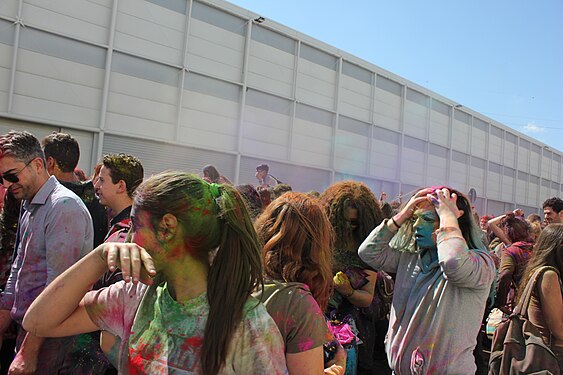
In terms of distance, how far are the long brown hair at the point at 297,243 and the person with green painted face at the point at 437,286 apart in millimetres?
604

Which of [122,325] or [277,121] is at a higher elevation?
[277,121]

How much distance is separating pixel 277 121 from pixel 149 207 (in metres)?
13.9

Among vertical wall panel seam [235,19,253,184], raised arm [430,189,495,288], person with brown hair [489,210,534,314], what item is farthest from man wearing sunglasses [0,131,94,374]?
vertical wall panel seam [235,19,253,184]

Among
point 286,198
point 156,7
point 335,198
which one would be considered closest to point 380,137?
point 156,7

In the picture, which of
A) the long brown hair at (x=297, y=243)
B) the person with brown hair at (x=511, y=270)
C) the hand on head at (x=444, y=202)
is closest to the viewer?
the long brown hair at (x=297, y=243)

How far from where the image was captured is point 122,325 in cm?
143

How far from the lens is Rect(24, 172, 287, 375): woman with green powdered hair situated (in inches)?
51.1

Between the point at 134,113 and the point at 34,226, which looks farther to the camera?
the point at 134,113

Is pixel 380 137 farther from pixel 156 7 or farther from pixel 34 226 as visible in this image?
pixel 34 226

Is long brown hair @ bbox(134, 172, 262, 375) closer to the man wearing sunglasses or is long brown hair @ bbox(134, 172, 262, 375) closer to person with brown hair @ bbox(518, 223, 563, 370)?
the man wearing sunglasses

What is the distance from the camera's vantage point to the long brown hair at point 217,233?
1330mm

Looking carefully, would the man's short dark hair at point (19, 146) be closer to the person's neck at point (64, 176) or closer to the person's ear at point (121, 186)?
the person's ear at point (121, 186)

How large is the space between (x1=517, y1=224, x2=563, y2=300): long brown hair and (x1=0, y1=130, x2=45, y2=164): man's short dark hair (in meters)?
3.35

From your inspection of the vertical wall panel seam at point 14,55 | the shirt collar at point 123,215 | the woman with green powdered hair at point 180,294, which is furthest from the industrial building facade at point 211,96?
the woman with green powdered hair at point 180,294
